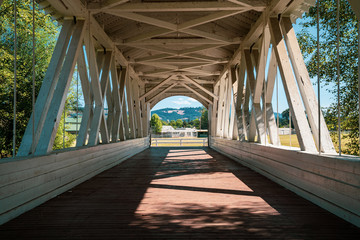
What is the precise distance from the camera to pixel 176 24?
6434mm

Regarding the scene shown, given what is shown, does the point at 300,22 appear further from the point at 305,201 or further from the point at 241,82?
the point at 305,201

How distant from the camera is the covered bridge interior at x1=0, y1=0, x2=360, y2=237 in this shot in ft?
9.59

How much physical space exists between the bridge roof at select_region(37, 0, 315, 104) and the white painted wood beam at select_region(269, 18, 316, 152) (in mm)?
520

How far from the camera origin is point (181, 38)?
8117mm

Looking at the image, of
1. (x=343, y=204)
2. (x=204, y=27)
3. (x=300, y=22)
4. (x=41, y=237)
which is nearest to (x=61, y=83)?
(x=41, y=237)

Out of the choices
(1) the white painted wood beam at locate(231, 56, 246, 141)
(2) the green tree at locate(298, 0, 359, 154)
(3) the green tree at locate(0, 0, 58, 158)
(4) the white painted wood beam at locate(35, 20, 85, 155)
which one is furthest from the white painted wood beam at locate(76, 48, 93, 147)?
(3) the green tree at locate(0, 0, 58, 158)

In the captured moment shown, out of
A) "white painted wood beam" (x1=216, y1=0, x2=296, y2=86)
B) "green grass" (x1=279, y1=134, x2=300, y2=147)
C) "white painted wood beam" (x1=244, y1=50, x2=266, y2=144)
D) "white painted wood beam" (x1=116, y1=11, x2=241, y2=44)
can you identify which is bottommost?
"green grass" (x1=279, y1=134, x2=300, y2=147)

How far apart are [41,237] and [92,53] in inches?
163

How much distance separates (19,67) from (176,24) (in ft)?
23.7

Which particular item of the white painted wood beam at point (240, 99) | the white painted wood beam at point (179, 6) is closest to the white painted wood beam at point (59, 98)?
the white painted wood beam at point (179, 6)

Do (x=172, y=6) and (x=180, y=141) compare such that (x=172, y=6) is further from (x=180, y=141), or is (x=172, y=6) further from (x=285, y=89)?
(x=180, y=141)

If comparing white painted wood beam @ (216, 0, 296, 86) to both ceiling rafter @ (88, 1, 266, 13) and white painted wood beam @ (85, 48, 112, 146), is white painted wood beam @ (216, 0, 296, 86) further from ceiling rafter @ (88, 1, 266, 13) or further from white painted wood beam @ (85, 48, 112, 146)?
white painted wood beam @ (85, 48, 112, 146)

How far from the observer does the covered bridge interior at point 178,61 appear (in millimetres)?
2922

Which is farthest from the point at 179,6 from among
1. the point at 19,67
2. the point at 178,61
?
the point at 19,67
